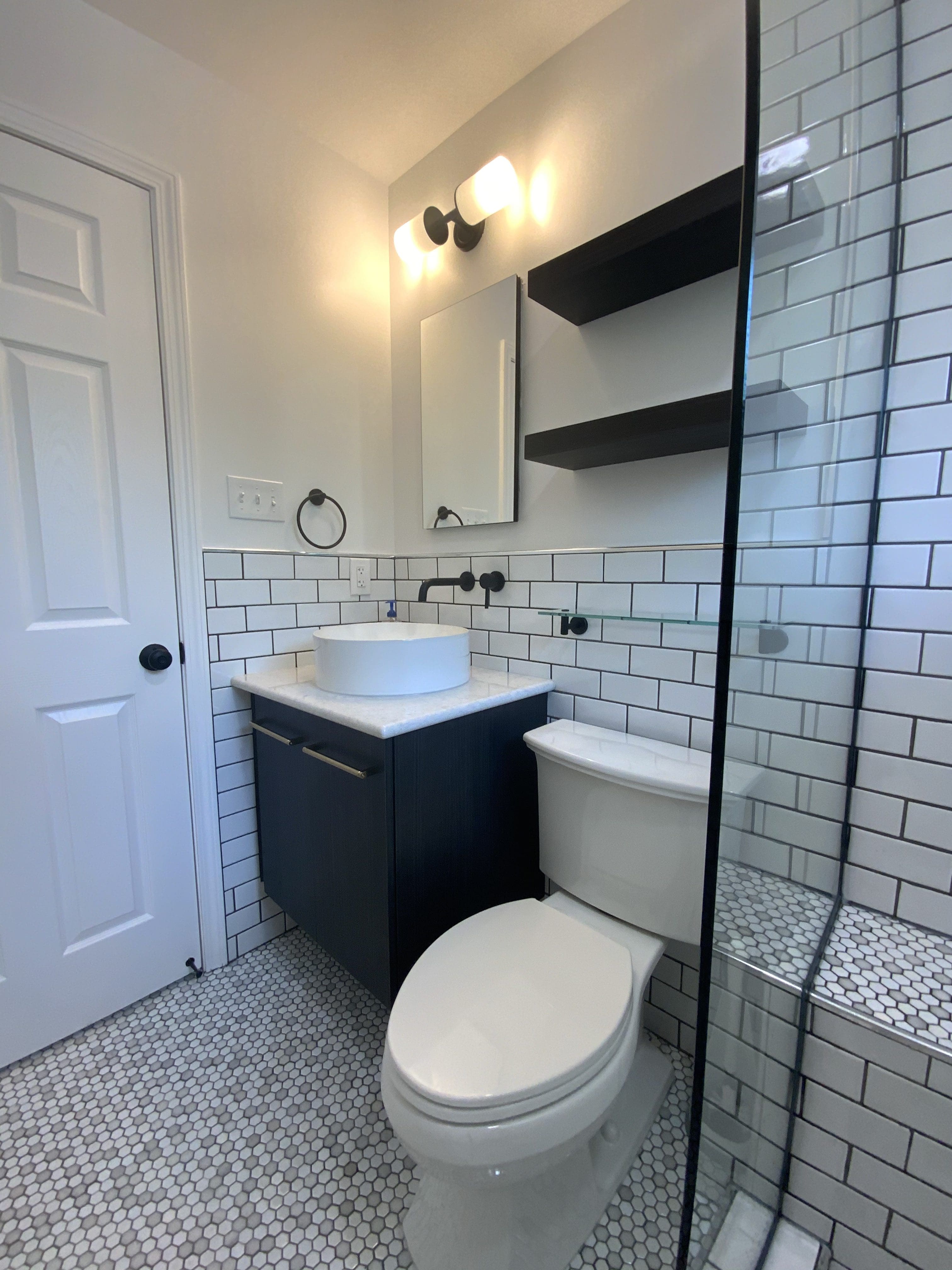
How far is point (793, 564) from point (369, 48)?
1656 millimetres

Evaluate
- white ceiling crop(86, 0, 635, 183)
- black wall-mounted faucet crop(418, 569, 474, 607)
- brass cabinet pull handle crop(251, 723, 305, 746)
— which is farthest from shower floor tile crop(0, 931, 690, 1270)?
white ceiling crop(86, 0, 635, 183)

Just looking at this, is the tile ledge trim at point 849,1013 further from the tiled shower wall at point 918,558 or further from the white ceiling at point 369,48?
the white ceiling at point 369,48

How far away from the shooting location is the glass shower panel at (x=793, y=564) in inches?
20.1

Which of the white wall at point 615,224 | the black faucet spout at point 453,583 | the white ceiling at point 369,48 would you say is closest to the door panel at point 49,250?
the white ceiling at point 369,48

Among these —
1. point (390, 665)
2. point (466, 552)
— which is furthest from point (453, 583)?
point (390, 665)

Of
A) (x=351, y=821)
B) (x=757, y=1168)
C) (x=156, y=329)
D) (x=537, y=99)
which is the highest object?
(x=537, y=99)

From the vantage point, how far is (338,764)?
1093mm

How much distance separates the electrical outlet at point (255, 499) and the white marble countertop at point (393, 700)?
0.47 m

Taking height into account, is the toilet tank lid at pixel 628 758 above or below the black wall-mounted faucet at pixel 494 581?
below

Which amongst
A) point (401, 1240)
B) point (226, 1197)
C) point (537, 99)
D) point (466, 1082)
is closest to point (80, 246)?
point (537, 99)

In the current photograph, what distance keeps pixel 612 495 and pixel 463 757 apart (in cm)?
73

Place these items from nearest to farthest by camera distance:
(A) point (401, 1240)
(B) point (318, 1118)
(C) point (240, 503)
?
(A) point (401, 1240) → (B) point (318, 1118) → (C) point (240, 503)

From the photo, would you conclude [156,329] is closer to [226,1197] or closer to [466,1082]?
[466,1082]

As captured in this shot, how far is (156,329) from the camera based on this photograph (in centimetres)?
130
